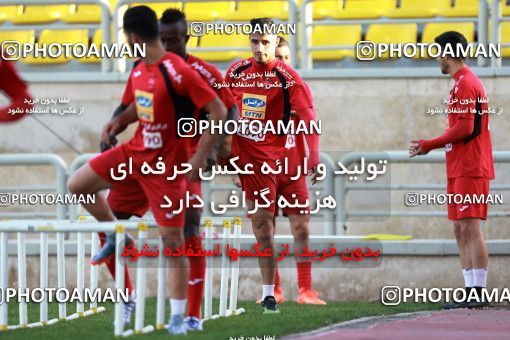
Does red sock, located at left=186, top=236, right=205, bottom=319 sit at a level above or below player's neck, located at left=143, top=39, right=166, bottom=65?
below

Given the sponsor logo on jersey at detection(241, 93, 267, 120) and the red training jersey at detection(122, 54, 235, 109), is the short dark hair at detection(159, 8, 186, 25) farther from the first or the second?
the sponsor logo on jersey at detection(241, 93, 267, 120)

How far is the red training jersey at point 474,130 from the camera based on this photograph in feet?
42.5

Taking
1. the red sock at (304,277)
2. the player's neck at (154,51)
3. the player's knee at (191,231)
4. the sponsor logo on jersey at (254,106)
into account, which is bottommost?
the red sock at (304,277)

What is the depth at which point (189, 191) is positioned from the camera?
998 cm

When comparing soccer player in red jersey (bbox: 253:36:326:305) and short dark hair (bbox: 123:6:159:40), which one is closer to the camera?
short dark hair (bbox: 123:6:159:40)

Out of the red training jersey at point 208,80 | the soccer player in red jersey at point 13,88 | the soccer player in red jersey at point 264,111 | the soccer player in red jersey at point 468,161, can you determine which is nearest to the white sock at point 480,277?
the soccer player in red jersey at point 468,161

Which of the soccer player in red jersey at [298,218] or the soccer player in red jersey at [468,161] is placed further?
the soccer player in red jersey at [298,218]

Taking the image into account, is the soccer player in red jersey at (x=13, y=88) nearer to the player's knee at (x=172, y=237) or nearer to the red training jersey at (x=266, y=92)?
the player's knee at (x=172, y=237)

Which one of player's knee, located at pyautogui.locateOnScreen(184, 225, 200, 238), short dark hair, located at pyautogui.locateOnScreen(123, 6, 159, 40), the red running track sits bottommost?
the red running track

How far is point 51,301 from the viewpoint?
1247 cm

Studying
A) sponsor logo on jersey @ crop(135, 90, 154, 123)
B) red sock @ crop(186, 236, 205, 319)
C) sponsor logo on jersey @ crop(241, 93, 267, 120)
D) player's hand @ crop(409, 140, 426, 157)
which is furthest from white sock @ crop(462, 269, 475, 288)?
sponsor logo on jersey @ crop(135, 90, 154, 123)

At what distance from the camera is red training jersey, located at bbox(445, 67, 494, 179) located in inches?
511

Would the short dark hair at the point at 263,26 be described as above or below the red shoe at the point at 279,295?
above

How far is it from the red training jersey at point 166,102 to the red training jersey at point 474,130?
3.82 metres
